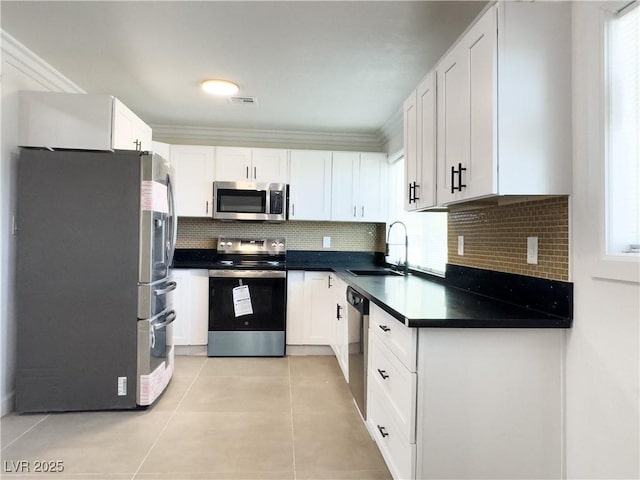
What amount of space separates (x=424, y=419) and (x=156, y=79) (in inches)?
116

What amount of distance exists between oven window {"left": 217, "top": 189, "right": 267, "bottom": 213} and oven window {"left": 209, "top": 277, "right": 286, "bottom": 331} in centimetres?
75

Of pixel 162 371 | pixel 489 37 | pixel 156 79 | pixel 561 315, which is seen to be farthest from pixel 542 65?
pixel 162 371

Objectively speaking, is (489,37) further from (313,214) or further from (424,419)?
(313,214)

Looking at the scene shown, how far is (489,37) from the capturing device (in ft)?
4.68

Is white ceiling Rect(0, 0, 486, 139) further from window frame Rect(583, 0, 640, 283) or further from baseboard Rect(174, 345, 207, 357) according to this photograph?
baseboard Rect(174, 345, 207, 357)

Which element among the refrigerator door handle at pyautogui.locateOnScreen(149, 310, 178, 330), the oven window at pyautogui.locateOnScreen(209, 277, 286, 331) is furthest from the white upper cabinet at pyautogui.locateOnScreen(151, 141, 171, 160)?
the refrigerator door handle at pyautogui.locateOnScreen(149, 310, 178, 330)

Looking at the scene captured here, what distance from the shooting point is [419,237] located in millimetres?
3385

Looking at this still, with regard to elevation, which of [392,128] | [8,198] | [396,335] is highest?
[392,128]

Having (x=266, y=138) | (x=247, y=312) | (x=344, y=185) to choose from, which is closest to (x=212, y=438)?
(x=247, y=312)

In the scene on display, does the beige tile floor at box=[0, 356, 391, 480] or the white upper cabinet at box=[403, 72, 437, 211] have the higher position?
the white upper cabinet at box=[403, 72, 437, 211]

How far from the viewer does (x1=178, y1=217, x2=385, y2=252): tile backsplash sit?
422 cm

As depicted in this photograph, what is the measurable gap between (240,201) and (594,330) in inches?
127

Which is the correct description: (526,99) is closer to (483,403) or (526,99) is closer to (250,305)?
(483,403)

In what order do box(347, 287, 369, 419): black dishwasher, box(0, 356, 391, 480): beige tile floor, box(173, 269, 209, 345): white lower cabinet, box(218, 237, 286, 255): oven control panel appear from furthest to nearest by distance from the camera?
box(218, 237, 286, 255): oven control panel → box(173, 269, 209, 345): white lower cabinet → box(347, 287, 369, 419): black dishwasher → box(0, 356, 391, 480): beige tile floor
